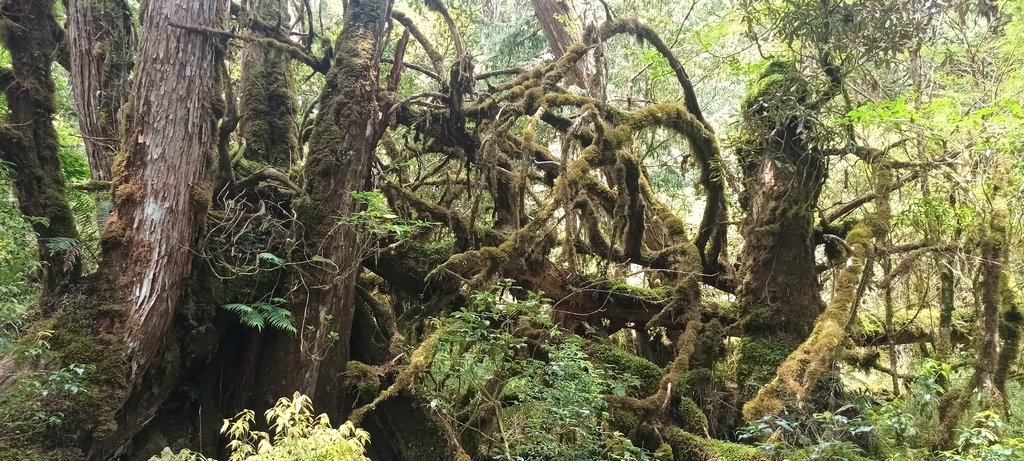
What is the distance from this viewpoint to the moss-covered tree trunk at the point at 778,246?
547cm

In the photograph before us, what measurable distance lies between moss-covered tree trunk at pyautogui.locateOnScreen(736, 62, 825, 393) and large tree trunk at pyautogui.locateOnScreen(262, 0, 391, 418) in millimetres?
3476

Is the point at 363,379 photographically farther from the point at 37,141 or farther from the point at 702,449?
the point at 37,141

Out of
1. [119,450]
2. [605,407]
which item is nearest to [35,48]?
[119,450]

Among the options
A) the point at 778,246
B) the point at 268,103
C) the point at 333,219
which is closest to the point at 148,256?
the point at 333,219

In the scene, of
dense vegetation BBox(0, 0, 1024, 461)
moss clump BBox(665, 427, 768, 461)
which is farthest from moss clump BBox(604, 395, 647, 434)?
moss clump BBox(665, 427, 768, 461)

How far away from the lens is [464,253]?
15.2ft

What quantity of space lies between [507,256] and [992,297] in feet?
11.7

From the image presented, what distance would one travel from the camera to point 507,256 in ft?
15.3

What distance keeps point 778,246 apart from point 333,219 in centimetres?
407

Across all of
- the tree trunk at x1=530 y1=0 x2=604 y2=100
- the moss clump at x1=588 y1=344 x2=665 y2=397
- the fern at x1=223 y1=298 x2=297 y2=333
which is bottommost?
the moss clump at x1=588 y1=344 x2=665 y2=397

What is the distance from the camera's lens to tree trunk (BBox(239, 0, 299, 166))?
612 cm

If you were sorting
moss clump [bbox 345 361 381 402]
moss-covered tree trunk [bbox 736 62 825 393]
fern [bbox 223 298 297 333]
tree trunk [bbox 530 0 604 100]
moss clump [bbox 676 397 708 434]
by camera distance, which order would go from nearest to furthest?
fern [bbox 223 298 297 333], moss clump [bbox 345 361 381 402], moss clump [bbox 676 397 708 434], moss-covered tree trunk [bbox 736 62 825 393], tree trunk [bbox 530 0 604 100]

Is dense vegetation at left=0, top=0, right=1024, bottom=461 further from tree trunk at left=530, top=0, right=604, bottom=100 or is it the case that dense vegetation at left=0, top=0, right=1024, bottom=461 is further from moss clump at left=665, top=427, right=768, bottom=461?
tree trunk at left=530, top=0, right=604, bottom=100

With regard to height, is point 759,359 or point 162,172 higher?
point 162,172
